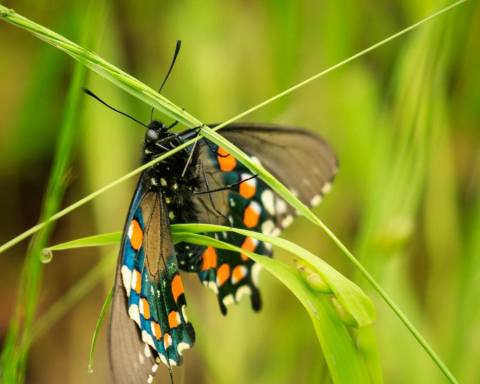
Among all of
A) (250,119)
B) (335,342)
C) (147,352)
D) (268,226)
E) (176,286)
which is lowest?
(335,342)

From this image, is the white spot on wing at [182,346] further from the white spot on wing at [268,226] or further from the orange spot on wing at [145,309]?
the white spot on wing at [268,226]

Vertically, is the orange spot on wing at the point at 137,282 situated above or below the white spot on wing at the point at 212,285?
below

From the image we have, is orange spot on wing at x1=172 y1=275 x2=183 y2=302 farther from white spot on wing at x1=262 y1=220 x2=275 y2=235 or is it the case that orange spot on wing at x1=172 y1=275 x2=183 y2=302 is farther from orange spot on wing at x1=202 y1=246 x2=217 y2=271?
white spot on wing at x1=262 y1=220 x2=275 y2=235

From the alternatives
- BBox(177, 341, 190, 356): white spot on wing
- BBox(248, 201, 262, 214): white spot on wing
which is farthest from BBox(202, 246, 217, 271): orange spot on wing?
BBox(177, 341, 190, 356): white spot on wing

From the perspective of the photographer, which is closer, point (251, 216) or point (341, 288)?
point (341, 288)

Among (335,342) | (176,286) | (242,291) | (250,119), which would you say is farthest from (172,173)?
(250,119)

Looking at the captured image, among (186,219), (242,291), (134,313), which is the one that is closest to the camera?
(134,313)

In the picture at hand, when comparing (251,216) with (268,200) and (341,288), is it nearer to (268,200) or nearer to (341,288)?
(268,200)

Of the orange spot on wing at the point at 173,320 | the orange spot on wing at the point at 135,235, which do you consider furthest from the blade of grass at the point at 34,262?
the orange spot on wing at the point at 173,320
